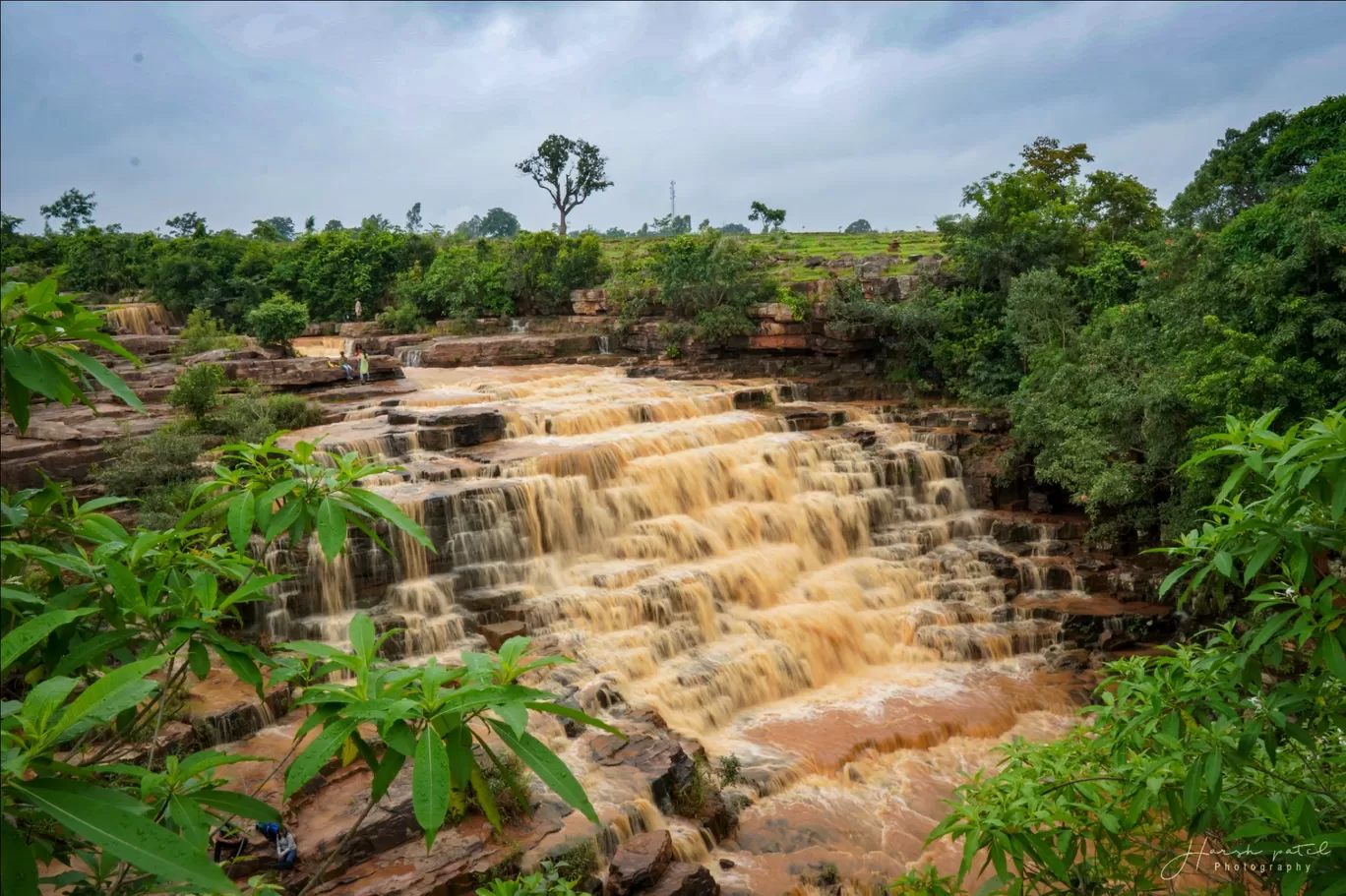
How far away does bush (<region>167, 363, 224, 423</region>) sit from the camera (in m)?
15.4

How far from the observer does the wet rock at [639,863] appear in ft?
24.1

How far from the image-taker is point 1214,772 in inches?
111

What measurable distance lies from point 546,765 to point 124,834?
2.38 ft

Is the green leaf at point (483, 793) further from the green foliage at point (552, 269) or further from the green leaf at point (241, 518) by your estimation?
the green foliage at point (552, 269)

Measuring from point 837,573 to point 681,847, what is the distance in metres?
6.84

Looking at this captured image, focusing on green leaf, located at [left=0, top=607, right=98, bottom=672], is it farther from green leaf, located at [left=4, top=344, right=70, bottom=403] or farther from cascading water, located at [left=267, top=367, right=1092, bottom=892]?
cascading water, located at [left=267, top=367, right=1092, bottom=892]

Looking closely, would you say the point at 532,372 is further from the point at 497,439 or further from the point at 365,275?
the point at 365,275

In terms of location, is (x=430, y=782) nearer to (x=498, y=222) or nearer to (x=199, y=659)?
(x=199, y=659)

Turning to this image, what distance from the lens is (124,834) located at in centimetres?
142

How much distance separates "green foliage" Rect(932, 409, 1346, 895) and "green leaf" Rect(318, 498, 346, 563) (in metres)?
2.38

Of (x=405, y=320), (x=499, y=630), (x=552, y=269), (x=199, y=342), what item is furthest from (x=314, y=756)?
(x=405, y=320)

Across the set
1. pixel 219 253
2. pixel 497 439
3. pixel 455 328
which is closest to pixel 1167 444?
pixel 497 439

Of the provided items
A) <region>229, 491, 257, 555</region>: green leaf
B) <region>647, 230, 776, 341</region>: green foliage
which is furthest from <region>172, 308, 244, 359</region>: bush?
<region>229, 491, 257, 555</region>: green leaf

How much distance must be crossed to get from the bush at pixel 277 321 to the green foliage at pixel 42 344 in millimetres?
22025
